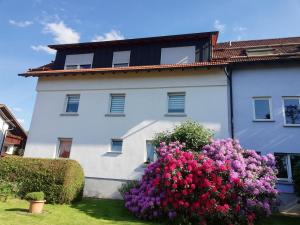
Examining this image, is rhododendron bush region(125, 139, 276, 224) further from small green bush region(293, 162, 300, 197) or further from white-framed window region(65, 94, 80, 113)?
white-framed window region(65, 94, 80, 113)

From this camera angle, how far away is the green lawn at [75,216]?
29.0 feet

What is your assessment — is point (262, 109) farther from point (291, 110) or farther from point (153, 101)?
point (153, 101)

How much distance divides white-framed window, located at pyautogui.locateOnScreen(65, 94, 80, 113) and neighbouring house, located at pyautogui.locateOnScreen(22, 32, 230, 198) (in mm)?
73

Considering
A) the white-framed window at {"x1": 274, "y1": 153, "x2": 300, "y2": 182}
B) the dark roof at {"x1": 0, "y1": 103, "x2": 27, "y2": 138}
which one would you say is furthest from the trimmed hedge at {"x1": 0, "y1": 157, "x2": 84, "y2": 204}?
the dark roof at {"x1": 0, "y1": 103, "x2": 27, "y2": 138}

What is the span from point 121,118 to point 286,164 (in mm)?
9827

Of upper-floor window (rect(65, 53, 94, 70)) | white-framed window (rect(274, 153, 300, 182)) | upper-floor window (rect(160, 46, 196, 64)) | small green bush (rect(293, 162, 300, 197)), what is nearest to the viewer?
small green bush (rect(293, 162, 300, 197))

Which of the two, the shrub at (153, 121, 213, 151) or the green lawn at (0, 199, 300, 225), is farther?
the shrub at (153, 121, 213, 151)

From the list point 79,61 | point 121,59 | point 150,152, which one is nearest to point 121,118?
point 150,152

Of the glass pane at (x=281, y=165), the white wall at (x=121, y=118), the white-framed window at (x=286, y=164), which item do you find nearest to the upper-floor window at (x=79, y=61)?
the white wall at (x=121, y=118)

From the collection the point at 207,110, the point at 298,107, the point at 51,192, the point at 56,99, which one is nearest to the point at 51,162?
the point at 51,192

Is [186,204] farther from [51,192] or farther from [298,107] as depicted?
[298,107]

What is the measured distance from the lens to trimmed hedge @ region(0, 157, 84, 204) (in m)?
12.2

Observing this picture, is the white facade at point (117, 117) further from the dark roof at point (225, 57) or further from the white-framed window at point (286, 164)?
the white-framed window at point (286, 164)

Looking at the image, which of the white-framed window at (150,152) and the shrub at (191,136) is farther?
the white-framed window at (150,152)
